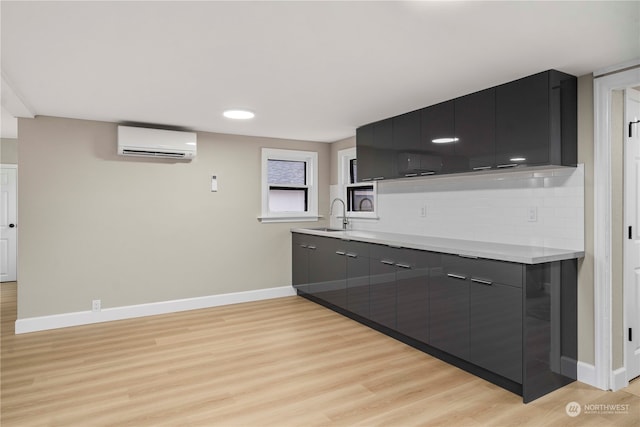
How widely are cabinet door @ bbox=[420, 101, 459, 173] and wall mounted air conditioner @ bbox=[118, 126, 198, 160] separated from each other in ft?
8.78

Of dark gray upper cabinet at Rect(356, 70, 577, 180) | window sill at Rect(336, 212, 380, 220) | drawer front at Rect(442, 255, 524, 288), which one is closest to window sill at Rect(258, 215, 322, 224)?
window sill at Rect(336, 212, 380, 220)

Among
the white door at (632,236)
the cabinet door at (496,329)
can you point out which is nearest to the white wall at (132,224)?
the cabinet door at (496,329)

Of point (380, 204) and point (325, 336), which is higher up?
point (380, 204)

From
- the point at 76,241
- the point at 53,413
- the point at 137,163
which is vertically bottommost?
the point at 53,413

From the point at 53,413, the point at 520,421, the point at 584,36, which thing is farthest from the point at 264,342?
the point at 584,36

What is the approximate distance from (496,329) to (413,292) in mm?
826

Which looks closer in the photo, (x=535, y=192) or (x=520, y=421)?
(x=520, y=421)

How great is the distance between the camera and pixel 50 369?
3127mm

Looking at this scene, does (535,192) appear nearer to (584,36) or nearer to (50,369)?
(584,36)

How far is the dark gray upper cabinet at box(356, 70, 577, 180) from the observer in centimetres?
274

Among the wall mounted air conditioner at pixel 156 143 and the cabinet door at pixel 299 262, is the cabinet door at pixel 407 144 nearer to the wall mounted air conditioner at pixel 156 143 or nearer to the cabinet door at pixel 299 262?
the cabinet door at pixel 299 262

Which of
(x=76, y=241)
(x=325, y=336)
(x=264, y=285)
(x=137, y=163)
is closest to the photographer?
(x=325, y=336)

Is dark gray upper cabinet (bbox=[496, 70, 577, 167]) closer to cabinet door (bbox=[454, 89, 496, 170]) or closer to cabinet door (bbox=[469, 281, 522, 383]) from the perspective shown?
cabinet door (bbox=[454, 89, 496, 170])

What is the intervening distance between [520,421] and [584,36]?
2277 millimetres
